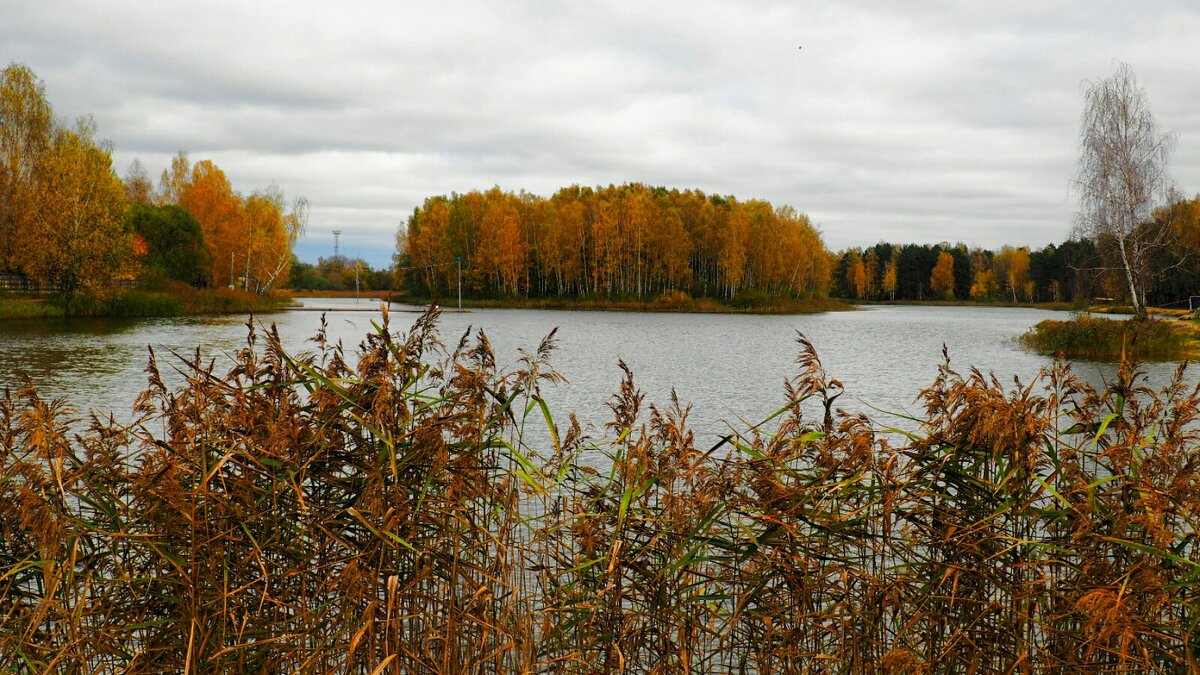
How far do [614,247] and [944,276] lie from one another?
10016 cm

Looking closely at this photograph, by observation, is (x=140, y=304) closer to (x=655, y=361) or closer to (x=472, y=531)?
(x=655, y=361)

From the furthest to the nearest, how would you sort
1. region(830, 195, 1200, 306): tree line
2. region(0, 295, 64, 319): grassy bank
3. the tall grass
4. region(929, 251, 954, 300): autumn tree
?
region(929, 251, 954, 300): autumn tree → region(830, 195, 1200, 306): tree line → region(0, 295, 64, 319): grassy bank → the tall grass

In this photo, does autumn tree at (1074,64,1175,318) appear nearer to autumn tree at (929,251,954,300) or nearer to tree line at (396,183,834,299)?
tree line at (396,183,834,299)

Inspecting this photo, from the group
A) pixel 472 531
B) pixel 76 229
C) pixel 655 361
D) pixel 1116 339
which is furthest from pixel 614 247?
pixel 472 531

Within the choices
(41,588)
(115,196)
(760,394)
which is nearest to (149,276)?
(115,196)

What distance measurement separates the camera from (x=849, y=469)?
3592mm

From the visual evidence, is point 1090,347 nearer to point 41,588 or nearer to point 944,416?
point 944,416

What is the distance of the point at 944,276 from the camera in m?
165

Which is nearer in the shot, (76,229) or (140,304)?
(76,229)

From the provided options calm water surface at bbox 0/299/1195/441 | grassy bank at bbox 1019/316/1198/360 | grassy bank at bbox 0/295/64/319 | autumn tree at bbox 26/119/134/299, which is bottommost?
calm water surface at bbox 0/299/1195/441

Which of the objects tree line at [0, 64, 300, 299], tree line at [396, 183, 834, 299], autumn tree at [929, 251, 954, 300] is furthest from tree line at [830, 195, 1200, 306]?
tree line at [0, 64, 300, 299]

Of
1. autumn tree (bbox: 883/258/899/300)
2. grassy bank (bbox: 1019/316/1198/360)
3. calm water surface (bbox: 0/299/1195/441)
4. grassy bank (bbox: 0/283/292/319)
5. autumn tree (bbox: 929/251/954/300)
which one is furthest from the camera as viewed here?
autumn tree (bbox: 883/258/899/300)

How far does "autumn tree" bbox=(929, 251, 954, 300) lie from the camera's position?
6457 inches

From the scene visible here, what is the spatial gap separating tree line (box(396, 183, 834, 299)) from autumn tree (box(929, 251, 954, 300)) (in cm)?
7166
